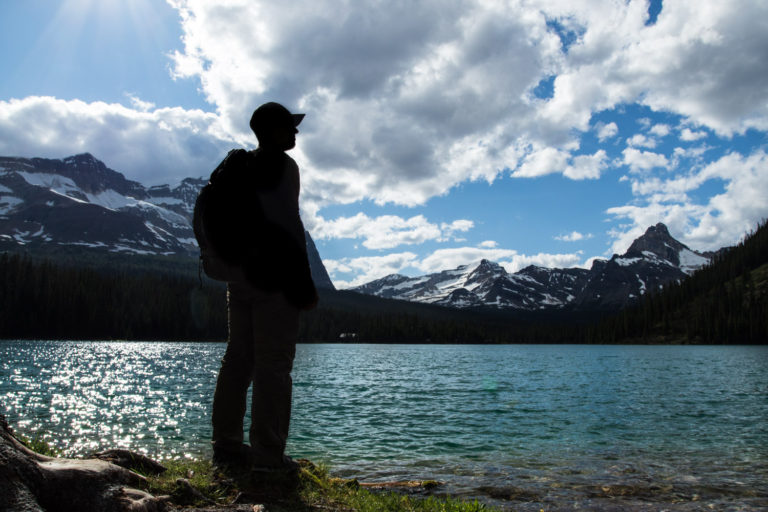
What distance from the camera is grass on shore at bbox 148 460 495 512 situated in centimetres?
523

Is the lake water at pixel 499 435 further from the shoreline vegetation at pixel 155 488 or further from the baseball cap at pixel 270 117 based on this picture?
the baseball cap at pixel 270 117

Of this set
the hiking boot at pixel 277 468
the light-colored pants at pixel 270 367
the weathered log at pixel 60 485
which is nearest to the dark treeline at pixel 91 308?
the hiking boot at pixel 277 468

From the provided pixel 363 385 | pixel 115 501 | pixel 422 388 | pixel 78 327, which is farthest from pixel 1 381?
pixel 78 327

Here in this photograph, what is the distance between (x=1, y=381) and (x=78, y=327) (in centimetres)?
12030

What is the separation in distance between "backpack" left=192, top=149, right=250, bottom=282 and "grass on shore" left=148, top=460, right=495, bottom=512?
7.86ft

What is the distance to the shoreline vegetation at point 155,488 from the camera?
3.43 metres

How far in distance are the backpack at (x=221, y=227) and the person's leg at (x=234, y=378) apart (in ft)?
A: 1.50

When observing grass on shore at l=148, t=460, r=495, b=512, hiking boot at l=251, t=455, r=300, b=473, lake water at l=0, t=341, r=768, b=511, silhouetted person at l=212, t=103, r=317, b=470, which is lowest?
lake water at l=0, t=341, r=768, b=511

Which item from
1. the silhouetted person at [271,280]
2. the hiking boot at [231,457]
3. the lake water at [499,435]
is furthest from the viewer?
the lake water at [499,435]

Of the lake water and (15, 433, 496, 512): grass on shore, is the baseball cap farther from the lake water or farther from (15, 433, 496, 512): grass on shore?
the lake water

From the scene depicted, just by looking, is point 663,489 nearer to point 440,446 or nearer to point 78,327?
point 440,446

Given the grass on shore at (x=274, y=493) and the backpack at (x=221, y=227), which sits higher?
the backpack at (x=221, y=227)

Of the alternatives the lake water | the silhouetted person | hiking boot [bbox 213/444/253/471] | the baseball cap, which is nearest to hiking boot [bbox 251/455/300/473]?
the silhouetted person

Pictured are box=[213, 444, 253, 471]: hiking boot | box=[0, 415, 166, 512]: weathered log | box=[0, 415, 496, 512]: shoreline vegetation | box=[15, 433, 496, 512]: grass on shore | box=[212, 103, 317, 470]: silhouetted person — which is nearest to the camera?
box=[0, 415, 166, 512]: weathered log
